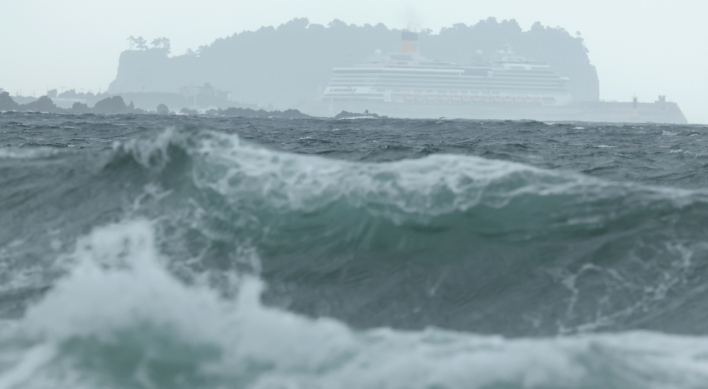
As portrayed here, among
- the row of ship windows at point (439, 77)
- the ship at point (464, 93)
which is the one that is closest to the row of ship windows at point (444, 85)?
the ship at point (464, 93)

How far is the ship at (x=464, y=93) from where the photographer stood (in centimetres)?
10156

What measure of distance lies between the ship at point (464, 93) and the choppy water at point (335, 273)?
301 feet

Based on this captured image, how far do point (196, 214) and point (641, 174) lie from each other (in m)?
7.97

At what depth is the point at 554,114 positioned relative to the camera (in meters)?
107

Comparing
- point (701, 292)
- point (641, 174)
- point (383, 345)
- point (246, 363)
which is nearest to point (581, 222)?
point (701, 292)

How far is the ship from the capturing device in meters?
102

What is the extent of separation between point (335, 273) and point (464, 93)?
9981cm

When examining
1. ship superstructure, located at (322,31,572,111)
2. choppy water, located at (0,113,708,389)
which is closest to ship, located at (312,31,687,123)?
ship superstructure, located at (322,31,572,111)

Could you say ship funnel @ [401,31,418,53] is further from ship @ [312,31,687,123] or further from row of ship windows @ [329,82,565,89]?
row of ship windows @ [329,82,565,89]

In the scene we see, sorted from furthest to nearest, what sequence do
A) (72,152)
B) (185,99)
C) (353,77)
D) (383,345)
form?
(185,99), (353,77), (72,152), (383,345)

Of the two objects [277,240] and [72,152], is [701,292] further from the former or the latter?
[72,152]

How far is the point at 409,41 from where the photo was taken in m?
137

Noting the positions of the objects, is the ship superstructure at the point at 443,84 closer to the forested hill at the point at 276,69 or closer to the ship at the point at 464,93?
the ship at the point at 464,93

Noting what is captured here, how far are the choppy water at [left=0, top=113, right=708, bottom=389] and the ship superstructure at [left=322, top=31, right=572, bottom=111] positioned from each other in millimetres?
92903
